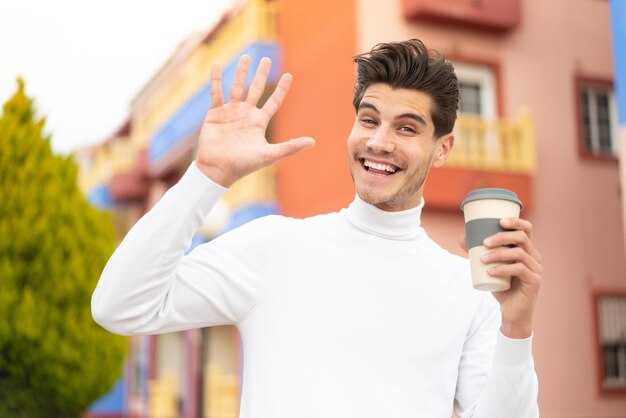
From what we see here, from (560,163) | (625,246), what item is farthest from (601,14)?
(625,246)

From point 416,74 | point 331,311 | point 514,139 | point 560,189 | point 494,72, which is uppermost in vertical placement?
point 494,72

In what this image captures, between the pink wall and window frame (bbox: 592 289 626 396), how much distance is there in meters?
0.06

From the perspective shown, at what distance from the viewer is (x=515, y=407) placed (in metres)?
2.27

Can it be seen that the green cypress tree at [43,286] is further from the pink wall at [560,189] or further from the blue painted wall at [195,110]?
the pink wall at [560,189]

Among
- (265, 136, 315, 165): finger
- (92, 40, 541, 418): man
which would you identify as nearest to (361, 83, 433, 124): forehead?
(92, 40, 541, 418): man

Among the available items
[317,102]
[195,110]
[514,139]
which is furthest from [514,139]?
[195,110]

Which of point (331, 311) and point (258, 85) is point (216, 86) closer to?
point (258, 85)

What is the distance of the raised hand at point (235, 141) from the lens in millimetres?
2215

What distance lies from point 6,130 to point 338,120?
4214mm

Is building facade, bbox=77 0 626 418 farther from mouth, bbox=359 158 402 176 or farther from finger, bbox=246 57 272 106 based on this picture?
finger, bbox=246 57 272 106

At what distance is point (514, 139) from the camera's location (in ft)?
36.1

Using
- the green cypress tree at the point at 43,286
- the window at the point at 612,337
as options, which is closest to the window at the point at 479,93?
Answer: the window at the point at 612,337

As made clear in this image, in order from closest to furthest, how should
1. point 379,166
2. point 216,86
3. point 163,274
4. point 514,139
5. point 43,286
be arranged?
1. point 163,274
2. point 216,86
3. point 379,166
4. point 43,286
5. point 514,139

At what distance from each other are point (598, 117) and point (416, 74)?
1056 centimetres
